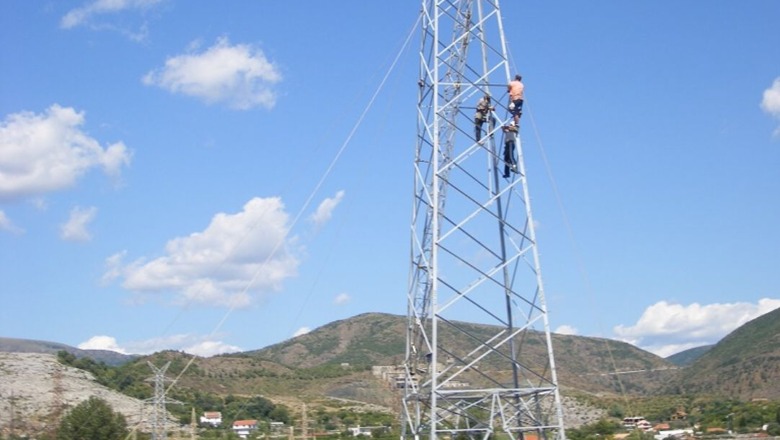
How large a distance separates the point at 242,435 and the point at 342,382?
51.7 metres

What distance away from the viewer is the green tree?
6494cm

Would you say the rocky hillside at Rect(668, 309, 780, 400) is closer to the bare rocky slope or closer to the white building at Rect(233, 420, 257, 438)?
the white building at Rect(233, 420, 257, 438)

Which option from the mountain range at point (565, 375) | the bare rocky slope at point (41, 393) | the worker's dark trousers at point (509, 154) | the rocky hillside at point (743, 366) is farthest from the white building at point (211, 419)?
the worker's dark trousers at point (509, 154)

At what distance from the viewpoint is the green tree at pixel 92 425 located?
213ft

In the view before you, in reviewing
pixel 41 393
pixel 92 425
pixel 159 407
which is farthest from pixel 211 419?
pixel 159 407

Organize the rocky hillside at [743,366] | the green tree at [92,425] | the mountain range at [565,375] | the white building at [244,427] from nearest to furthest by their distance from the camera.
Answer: the green tree at [92,425] → the white building at [244,427] → the rocky hillside at [743,366] → the mountain range at [565,375]

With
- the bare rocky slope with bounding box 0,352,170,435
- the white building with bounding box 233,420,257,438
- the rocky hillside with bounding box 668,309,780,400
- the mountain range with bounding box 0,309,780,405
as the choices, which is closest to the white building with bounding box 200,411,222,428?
the white building with bounding box 233,420,257,438

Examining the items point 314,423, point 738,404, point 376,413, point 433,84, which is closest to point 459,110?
point 433,84

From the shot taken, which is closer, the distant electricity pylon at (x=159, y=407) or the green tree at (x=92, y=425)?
the distant electricity pylon at (x=159, y=407)

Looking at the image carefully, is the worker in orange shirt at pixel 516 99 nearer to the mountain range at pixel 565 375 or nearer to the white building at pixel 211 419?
the white building at pixel 211 419

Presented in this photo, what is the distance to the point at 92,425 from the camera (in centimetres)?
6538

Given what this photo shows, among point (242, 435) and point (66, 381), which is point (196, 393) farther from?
point (242, 435)

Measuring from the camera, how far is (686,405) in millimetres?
109625

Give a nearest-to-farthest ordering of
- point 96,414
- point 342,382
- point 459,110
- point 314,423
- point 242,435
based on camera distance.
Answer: point 459,110 → point 96,414 → point 242,435 → point 314,423 → point 342,382
